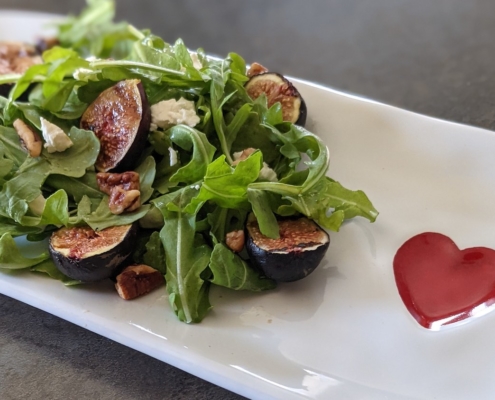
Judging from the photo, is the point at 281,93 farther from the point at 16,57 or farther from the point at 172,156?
the point at 16,57

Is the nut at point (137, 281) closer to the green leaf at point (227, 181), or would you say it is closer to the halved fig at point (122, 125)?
the green leaf at point (227, 181)

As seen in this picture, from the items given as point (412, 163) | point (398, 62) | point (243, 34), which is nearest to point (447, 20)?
point (398, 62)

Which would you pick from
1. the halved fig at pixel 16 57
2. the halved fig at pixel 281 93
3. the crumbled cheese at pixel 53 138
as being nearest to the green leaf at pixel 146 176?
the crumbled cheese at pixel 53 138

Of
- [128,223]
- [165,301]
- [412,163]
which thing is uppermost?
[412,163]

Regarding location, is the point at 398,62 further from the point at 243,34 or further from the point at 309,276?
the point at 309,276

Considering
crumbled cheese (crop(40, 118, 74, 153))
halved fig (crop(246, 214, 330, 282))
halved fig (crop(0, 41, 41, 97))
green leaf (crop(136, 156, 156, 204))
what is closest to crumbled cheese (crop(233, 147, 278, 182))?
halved fig (crop(246, 214, 330, 282))

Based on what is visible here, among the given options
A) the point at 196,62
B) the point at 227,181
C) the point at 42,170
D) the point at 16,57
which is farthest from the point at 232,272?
the point at 16,57
